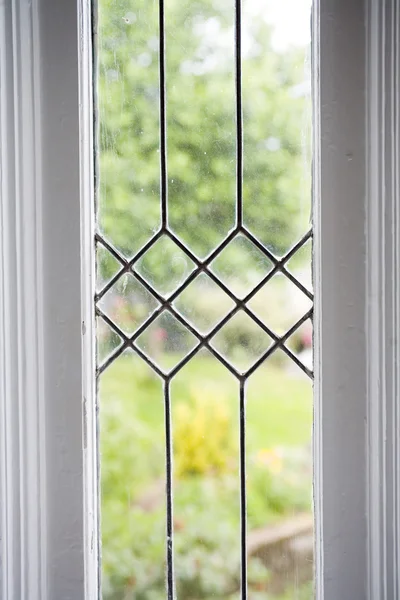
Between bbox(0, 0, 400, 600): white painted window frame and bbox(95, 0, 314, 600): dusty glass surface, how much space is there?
52mm

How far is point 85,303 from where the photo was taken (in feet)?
2.71

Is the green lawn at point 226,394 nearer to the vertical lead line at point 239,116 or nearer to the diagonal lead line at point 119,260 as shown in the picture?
the diagonal lead line at point 119,260

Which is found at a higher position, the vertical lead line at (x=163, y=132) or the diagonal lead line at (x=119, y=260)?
the vertical lead line at (x=163, y=132)

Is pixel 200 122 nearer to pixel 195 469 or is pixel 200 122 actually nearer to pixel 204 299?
pixel 204 299

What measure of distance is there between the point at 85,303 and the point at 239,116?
38cm

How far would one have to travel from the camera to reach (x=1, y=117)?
785 millimetres

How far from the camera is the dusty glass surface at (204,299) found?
85 centimetres

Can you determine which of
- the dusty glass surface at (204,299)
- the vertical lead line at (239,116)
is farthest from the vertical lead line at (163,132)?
the vertical lead line at (239,116)

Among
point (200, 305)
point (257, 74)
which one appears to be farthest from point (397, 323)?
point (257, 74)

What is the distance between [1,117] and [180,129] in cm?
27

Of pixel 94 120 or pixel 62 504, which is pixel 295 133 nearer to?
pixel 94 120

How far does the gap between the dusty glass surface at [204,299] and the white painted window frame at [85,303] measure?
0.17 feet

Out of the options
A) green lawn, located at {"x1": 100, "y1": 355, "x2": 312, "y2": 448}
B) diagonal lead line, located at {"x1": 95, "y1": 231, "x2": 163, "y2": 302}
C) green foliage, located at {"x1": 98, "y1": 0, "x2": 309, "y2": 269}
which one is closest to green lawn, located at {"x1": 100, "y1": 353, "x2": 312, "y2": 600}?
green lawn, located at {"x1": 100, "y1": 355, "x2": 312, "y2": 448}

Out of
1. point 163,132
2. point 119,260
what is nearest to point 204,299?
point 119,260
